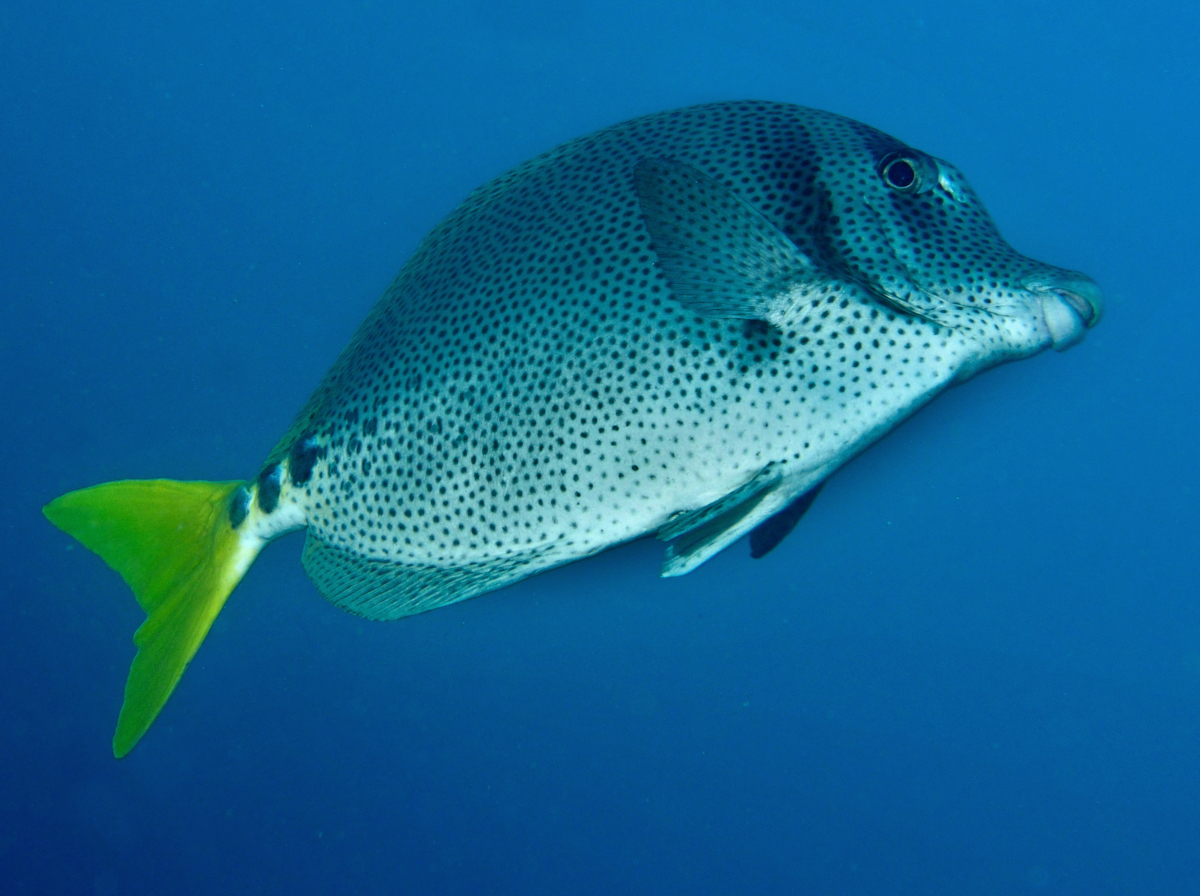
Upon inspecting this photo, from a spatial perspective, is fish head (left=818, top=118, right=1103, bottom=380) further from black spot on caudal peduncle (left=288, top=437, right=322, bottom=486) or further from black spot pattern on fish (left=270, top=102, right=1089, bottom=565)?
black spot on caudal peduncle (left=288, top=437, right=322, bottom=486)

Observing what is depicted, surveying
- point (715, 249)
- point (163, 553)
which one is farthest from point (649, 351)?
point (163, 553)

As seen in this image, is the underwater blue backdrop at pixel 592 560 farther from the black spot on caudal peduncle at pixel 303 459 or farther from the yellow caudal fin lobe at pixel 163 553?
the black spot on caudal peduncle at pixel 303 459

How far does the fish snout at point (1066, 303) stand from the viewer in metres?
1.17

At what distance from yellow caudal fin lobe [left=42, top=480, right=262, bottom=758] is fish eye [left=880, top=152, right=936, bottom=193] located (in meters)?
1.30

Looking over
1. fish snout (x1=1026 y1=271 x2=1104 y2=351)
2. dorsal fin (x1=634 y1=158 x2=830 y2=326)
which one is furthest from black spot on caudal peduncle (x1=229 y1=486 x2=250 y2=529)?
fish snout (x1=1026 y1=271 x2=1104 y2=351)

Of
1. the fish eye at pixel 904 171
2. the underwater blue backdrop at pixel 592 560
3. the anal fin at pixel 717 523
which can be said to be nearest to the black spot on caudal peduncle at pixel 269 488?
the underwater blue backdrop at pixel 592 560

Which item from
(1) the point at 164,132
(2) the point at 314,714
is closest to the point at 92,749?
(2) the point at 314,714

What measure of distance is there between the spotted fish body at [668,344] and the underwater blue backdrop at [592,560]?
55 cm

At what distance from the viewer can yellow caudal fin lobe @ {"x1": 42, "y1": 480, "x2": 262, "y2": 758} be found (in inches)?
54.2

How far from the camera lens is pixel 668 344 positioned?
1.11m

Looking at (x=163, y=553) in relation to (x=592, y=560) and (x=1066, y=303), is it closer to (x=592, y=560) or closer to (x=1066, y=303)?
(x=592, y=560)

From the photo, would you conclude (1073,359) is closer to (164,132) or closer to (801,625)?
(801,625)

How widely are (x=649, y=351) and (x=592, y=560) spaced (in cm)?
76

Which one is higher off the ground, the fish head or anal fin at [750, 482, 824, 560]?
the fish head
